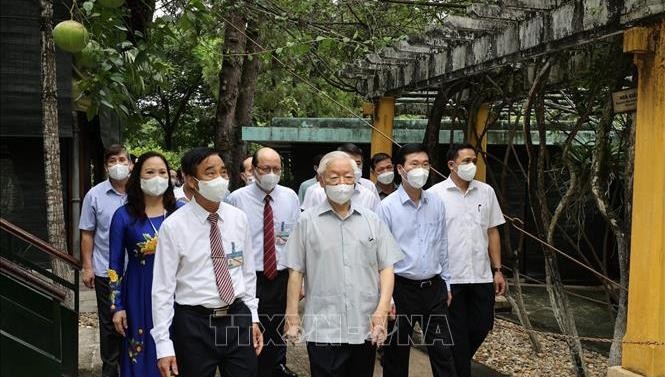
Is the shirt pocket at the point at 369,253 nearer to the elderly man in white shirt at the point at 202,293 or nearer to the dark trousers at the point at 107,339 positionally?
the elderly man in white shirt at the point at 202,293

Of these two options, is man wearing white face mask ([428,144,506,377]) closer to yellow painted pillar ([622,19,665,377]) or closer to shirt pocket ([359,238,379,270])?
yellow painted pillar ([622,19,665,377])

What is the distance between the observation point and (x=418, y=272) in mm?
4922

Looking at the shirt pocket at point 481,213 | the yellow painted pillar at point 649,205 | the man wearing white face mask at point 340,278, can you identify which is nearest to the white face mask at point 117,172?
the man wearing white face mask at point 340,278

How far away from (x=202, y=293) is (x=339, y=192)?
2.99ft

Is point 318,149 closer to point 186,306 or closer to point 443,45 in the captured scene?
point 443,45

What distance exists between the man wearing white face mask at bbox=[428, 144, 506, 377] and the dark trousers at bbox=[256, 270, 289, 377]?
1267mm

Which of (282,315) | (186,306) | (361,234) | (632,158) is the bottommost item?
(282,315)

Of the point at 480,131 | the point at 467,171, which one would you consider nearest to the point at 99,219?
the point at 467,171

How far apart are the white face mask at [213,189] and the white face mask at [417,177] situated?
1597 millimetres

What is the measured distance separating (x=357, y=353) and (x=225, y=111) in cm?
701

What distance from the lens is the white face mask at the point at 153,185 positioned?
4516 mm

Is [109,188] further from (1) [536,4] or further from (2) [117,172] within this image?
(1) [536,4]

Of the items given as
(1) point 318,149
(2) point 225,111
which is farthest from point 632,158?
(1) point 318,149

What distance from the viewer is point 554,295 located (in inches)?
245
